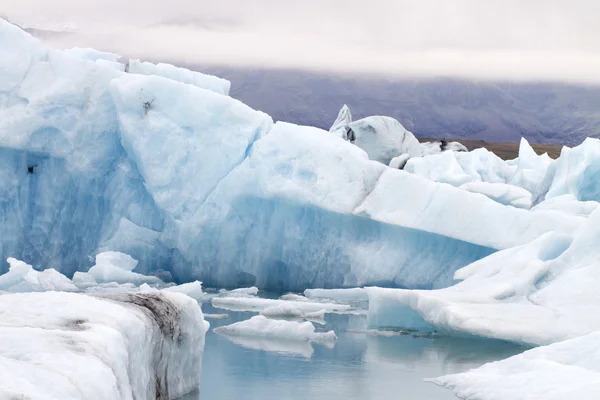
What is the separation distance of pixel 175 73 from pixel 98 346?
15337 mm

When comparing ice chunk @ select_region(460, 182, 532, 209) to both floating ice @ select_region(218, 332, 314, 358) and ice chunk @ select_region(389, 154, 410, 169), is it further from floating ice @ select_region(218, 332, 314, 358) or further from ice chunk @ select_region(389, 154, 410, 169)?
floating ice @ select_region(218, 332, 314, 358)

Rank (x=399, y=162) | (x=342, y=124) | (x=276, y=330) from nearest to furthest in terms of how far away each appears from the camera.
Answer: (x=276, y=330) < (x=399, y=162) < (x=342, y=124)

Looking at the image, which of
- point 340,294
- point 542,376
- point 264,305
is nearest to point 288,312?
point 264,305

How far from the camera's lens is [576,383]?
6.57m

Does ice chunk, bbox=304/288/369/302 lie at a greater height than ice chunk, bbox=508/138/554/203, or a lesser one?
lesser

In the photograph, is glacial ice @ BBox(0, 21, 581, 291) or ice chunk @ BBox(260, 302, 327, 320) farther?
glacial ice @ BBox(0, 21, 581, 291)

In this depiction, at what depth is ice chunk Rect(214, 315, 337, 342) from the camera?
10.8 m

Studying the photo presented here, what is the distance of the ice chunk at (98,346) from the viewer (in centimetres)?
380

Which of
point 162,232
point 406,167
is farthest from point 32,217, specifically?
point 406,167

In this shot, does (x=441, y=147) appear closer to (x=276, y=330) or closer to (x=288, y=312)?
(x=288, y=312)

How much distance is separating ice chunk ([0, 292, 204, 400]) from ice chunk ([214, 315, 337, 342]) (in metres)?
3.57

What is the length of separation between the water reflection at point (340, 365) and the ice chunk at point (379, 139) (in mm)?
16463

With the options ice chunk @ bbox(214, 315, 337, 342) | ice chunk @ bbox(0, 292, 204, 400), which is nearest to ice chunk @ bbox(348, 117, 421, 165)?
ice chunk @ bbox(214, 315, 337, 342)

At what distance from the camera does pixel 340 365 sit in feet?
29.9
